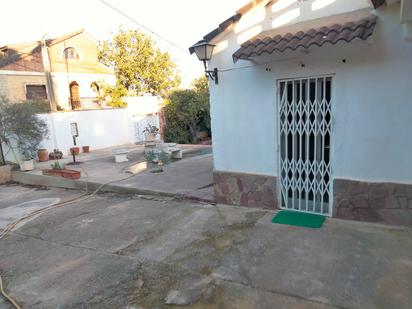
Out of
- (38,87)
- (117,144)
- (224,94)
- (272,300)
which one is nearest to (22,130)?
(117,144)

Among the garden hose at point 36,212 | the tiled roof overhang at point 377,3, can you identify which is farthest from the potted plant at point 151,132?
the tiled roof overhang at point 377,3

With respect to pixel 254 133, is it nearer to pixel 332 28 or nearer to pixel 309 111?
pixel 309 111

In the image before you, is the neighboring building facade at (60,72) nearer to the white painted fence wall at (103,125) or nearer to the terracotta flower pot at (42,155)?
the white painted fence wall at (103,125)

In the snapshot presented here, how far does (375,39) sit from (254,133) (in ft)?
7.31

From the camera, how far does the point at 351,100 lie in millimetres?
4324

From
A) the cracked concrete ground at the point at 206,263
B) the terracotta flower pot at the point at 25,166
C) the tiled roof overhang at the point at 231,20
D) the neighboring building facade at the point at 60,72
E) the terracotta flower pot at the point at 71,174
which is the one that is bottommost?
the cracked concrete ground at the point at 206,263

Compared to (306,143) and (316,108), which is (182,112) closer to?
(306,143)

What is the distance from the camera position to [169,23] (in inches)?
586

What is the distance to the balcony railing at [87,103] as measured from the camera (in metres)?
22.3

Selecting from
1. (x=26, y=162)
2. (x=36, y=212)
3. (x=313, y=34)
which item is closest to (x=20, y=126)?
(x=26, y=162)

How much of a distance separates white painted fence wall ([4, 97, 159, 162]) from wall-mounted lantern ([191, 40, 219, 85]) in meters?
9.47

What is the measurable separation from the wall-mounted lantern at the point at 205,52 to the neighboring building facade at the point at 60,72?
18.5m

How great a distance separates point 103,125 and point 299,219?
13.2m

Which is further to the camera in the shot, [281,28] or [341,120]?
[281,28]
